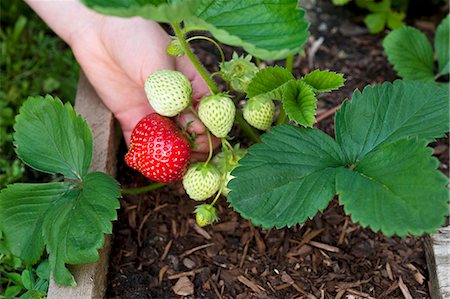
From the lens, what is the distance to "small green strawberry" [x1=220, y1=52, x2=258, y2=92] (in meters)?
1.23

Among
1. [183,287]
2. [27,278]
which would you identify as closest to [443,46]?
[183,287]

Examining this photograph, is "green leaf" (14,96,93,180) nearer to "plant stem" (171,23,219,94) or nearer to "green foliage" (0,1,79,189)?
"plant stem" (171,23,219,94)

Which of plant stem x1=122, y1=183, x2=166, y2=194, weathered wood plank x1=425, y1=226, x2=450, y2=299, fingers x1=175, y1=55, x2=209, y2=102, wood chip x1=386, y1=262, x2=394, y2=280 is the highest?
fingers x1=175, y1=55, x2=209, y2=102

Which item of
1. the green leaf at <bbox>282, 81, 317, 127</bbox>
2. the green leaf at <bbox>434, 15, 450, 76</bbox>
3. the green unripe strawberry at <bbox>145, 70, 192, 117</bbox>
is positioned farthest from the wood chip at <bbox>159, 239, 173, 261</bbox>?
the green leaf at <bbox>434, 15, 450, 76</bbox>

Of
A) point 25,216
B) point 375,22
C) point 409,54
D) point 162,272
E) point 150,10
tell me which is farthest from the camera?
point 375,22

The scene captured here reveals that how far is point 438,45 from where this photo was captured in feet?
5.23

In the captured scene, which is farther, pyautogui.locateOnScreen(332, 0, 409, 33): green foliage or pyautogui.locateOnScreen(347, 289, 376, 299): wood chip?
pyautogui.locateOnScreen(332, 0, 409, 33): green foliage

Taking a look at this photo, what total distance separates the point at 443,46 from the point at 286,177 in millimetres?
700

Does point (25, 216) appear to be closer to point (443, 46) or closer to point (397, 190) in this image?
point (397, 190)

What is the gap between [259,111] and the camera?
1.20 meters

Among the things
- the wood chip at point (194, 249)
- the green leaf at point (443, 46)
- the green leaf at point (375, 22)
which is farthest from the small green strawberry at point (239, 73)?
the green leaf at point (375, 22)

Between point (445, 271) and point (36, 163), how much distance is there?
30.7 inches

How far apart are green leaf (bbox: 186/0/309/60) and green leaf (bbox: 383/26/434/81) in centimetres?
56

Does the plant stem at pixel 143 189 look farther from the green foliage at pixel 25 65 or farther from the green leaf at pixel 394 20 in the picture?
the green leaf at pixel 394 20
